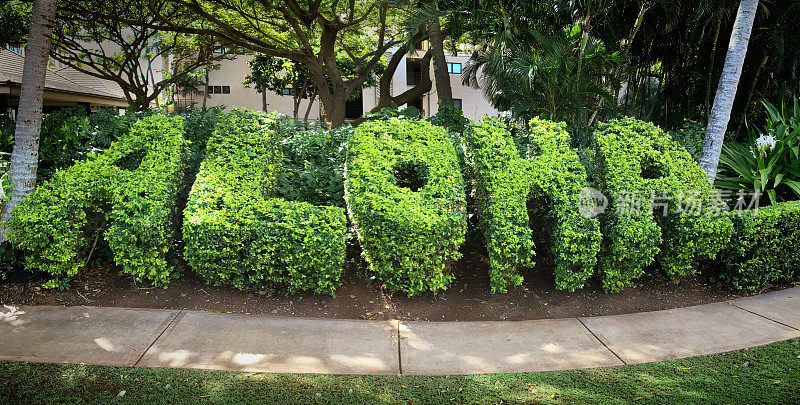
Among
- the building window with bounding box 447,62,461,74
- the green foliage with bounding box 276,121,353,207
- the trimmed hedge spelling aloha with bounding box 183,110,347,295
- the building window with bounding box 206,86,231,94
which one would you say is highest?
the building window with bounding box 447,62,461,74

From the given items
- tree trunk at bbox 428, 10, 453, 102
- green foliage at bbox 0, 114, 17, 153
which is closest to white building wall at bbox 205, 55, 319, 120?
tree trunk at bbox 428, 10, 453, 102

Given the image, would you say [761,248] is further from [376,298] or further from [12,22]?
[12,22]

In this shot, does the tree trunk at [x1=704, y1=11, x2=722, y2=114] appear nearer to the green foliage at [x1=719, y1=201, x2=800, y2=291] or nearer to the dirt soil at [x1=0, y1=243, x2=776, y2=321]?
the green foliage at [x1=719, y1=201, x2=800, y2=291]

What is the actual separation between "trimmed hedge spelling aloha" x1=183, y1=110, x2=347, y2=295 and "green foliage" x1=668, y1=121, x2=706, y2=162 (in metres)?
4.58

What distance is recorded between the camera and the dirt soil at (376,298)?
5086 millimetres

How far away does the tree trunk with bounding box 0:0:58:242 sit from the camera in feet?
18.6

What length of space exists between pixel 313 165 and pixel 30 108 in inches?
112

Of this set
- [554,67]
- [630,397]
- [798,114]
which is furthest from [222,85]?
[630,397]

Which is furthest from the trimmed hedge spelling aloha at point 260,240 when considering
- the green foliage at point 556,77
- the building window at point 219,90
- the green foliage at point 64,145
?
the building window at point 219,90

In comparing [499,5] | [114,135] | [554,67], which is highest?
[499,5]

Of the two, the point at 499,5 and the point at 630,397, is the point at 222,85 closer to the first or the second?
the point at 499,5

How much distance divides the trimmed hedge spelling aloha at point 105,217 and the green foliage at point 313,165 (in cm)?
121

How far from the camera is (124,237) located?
16.2 feet

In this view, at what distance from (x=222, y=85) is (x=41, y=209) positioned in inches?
1159
